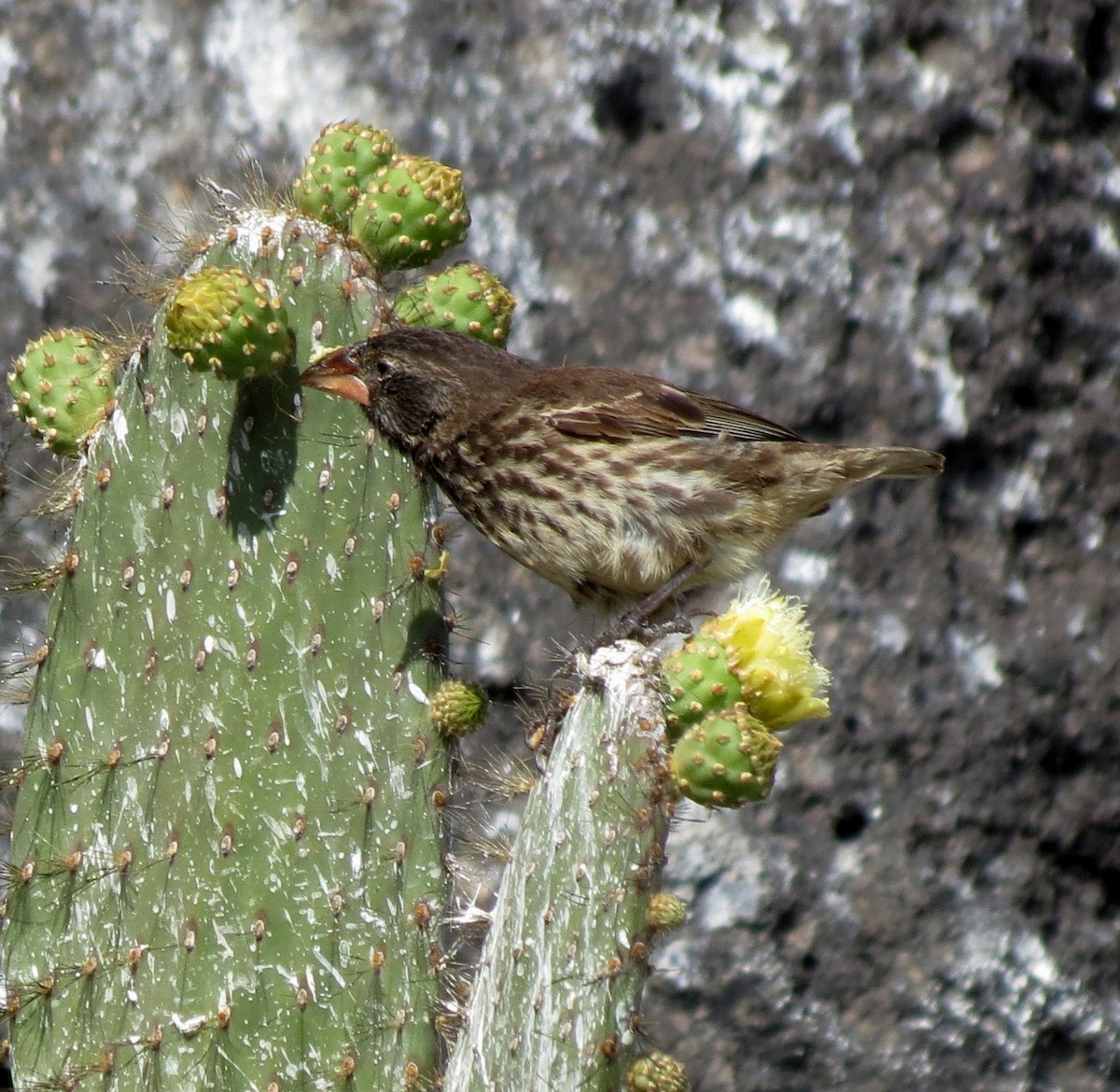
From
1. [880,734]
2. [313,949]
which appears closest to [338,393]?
[313,949]

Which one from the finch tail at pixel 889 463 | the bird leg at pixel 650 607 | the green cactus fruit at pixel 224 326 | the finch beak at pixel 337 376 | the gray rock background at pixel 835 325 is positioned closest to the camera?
the green cactus fruit at pixel 224 326

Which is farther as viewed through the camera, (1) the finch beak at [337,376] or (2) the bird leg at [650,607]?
(2) the bird leg at [650,607]

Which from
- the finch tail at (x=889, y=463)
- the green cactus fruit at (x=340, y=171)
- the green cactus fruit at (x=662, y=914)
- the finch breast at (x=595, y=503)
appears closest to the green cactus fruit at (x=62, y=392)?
the green cactus fruit at (x=340, y=171)

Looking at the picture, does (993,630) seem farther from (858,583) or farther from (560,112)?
(560,112)

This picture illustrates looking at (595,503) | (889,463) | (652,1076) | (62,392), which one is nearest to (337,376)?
(62,392)

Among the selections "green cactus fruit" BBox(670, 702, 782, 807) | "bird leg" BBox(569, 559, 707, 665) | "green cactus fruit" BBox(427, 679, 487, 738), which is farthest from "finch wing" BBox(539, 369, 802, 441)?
"green cactus fruit" BBox(670, 702, 782, 807)

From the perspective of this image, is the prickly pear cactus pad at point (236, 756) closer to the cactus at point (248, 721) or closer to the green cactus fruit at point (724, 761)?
the cactus at point (248, 721)

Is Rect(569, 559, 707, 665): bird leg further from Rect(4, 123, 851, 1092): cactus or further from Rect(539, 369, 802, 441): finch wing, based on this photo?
Rect(4, 123, 851, 1092): cactus
